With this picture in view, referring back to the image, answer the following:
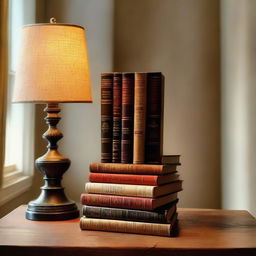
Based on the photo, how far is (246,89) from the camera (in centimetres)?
180

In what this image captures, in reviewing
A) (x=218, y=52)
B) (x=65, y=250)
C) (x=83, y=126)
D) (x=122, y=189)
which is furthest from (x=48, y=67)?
(x=218, y=52)

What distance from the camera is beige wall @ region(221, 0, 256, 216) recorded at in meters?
1.73

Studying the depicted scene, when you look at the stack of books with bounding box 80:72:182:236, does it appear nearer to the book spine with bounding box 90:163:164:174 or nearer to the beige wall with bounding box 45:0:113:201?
the book spine with bounding box 90:163:164:174

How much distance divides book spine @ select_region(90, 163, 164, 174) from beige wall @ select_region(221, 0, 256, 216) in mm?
613

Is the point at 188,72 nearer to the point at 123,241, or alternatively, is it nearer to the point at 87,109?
the point at 87,109

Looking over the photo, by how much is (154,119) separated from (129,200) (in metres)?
0.24

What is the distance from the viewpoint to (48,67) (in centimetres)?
139

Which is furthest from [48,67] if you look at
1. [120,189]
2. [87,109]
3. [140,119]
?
[87,109]

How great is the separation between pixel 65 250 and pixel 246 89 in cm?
108

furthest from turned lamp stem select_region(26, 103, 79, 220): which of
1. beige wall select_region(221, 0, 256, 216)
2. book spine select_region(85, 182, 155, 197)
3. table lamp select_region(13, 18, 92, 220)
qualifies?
beige wall select_region(221, 0, 256, 216)

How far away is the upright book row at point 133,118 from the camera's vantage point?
1252mm

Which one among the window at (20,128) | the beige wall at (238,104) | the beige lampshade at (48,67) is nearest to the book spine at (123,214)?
the beige lampshade at (48,67)

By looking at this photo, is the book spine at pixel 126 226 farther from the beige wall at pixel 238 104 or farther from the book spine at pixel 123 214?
the beige wall at pixel 238 104

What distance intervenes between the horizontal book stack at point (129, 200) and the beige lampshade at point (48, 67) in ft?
0.94
